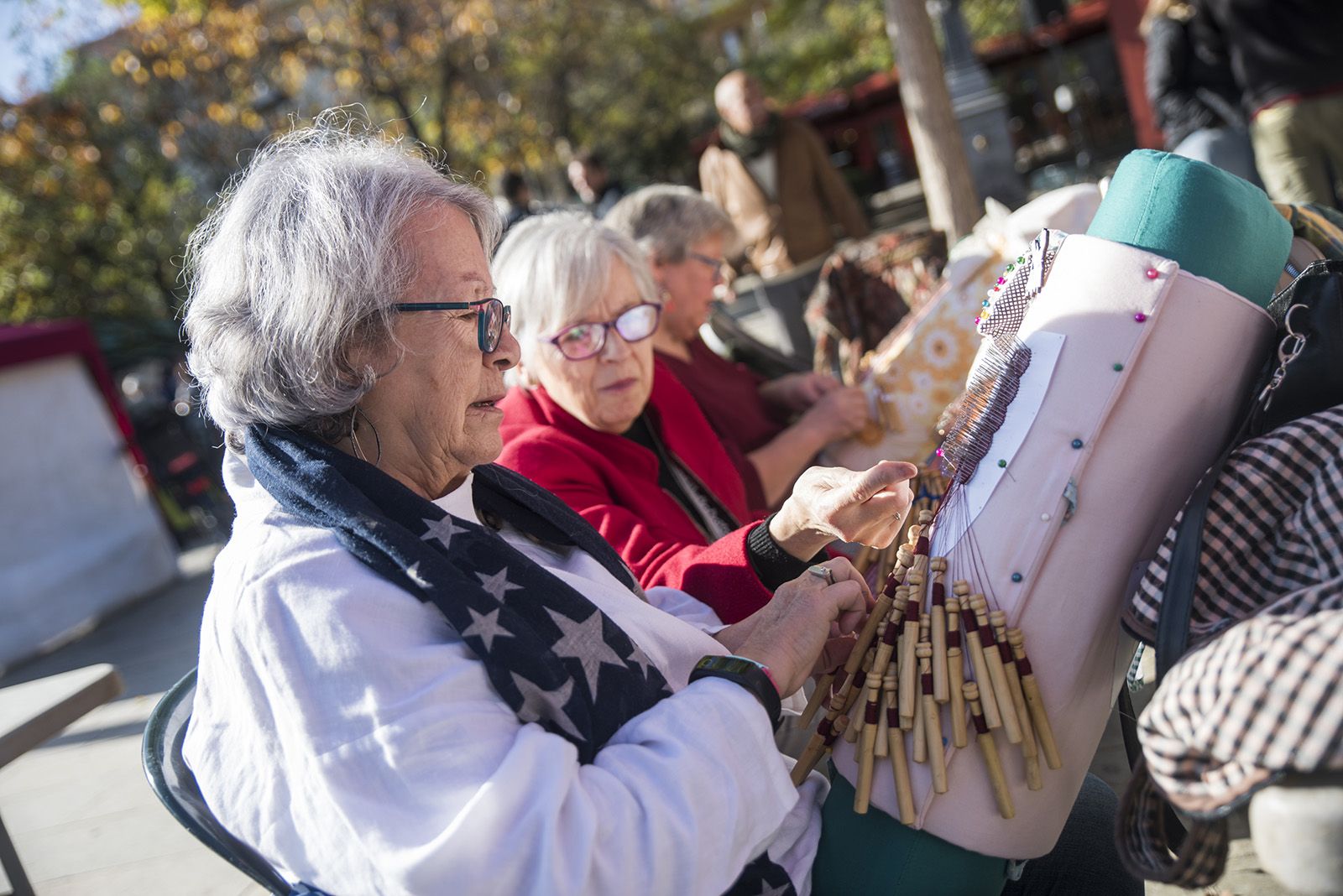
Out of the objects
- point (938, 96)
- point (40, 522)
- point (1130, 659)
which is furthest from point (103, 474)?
point (1130, 659)

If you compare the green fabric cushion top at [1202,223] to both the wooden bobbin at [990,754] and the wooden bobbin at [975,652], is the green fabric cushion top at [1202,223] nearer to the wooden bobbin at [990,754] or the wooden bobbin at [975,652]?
the wooden bobbin at [975,652]

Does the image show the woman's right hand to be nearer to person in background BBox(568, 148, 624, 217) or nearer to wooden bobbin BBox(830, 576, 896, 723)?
wooden bobbin BBox(830, 576, 896, 723)

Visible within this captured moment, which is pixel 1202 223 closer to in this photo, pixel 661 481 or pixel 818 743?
pixel 818 743

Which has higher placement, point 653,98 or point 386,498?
point 653,98

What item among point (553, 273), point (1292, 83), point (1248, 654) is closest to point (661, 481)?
point (553, 273)

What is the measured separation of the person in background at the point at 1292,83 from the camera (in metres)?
4.12

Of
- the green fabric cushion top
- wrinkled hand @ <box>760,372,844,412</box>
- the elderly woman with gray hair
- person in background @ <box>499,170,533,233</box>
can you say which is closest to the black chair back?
the elderly woman with gray hair

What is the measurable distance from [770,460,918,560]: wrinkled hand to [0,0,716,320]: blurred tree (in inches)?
370

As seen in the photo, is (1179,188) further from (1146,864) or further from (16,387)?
(16,387)

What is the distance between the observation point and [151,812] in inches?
153

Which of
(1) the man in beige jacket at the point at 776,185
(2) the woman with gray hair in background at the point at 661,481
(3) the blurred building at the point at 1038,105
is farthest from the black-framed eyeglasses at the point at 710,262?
(3) the blurred building at the point at 1038,105

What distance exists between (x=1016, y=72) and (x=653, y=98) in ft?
23.7

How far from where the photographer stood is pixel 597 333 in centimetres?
259

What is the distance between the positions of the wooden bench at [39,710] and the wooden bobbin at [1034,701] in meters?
2.04
